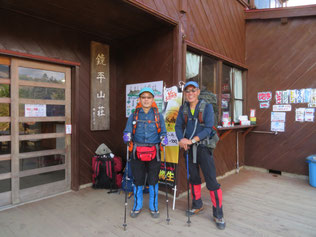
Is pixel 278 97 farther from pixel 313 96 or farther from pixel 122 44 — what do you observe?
pixel 122 44

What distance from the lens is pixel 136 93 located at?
14.8ft

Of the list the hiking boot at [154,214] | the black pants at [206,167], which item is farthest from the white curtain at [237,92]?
the hiking boot at [154,214]

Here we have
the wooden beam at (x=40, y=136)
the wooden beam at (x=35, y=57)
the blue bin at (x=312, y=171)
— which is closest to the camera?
the wooden beam at (x=35, y=57)

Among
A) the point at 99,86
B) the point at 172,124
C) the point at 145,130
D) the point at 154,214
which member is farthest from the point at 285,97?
the point at 99,86

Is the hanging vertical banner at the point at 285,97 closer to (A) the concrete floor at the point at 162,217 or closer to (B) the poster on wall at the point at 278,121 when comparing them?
(B) the poster on wall at the point at 278,121

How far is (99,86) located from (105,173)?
5.93 feet

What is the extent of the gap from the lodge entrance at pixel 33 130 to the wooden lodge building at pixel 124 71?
2cm

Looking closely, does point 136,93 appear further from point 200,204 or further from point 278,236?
point 278,236

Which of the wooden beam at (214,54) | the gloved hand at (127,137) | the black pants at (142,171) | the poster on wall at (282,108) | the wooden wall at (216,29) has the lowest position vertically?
the black pants at (142,171)

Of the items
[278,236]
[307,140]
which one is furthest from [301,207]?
[307,140]

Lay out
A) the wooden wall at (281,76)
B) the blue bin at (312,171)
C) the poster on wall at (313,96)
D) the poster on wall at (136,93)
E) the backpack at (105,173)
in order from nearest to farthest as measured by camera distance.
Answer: the poster on wall at (136,93) → the backpack at (105,173) → the blue bin at (312,171) → the poster on wall at (313,96) → the wooden wall at (281,76)

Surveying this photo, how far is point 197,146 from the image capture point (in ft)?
10.2

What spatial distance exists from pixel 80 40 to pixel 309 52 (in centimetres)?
525

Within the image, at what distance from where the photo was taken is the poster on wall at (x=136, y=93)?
13.5ft
